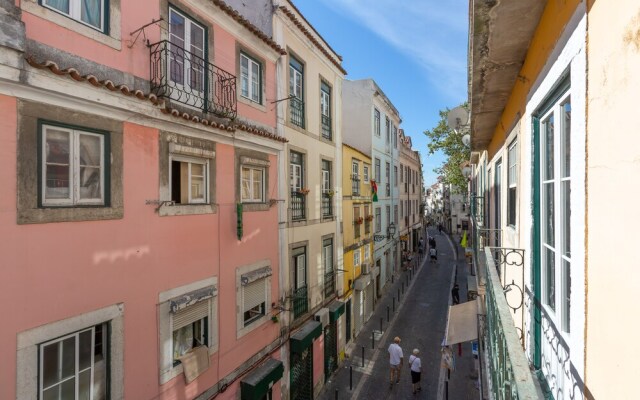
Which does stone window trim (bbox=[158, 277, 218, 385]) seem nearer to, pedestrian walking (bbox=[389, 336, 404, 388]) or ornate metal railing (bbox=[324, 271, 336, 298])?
ornate metal railing (bbox=[324, 271, 336, 298])

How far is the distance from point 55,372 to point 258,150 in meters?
6.28

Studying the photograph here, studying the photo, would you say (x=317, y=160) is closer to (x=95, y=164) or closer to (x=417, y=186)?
(x=95, y=164)

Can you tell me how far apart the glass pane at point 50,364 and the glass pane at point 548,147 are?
676 centimetres

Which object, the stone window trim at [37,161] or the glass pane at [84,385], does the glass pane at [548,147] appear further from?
the glass pane at [84,385]

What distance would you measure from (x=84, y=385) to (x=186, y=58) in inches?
235

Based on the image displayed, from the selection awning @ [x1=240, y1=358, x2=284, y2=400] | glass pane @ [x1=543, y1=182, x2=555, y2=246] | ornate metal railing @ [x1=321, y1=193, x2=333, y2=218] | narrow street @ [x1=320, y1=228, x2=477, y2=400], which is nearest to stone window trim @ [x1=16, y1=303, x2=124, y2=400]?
awning @ [x1=240, y1=358, x2=284, y2=400]

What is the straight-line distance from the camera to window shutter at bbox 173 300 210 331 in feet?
22.4

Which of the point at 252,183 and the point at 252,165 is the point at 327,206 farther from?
the point at 252,165

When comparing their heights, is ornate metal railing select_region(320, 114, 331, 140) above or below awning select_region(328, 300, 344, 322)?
above

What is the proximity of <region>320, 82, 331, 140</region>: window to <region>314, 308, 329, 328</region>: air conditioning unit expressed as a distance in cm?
674

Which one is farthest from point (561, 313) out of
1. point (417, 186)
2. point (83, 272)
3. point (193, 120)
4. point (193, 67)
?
point (417, 186)

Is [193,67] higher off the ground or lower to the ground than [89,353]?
higher

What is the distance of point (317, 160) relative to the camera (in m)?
13.0

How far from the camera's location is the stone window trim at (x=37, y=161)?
4.58 metres
